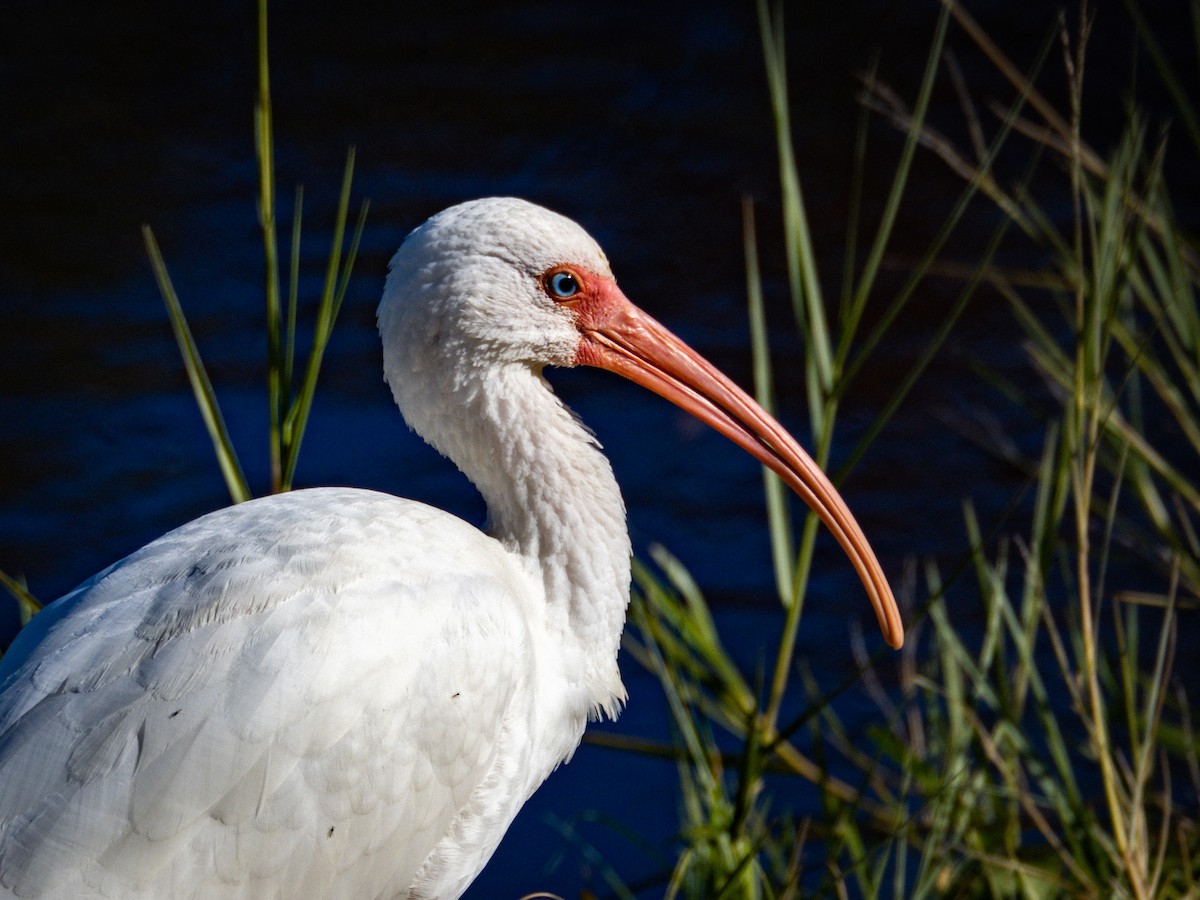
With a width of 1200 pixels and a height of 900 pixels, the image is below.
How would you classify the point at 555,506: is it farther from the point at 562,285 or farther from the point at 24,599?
the point at 24,599

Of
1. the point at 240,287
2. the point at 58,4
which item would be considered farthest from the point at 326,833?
the point at 58,4

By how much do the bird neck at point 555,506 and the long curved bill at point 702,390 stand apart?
154 mm

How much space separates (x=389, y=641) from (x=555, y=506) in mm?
508

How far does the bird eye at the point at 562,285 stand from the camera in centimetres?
316

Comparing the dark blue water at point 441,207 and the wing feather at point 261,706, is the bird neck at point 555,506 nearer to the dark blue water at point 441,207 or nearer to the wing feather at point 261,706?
the wing feather at point 261,706

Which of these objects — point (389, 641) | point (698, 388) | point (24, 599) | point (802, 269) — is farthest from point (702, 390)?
point (24, 599)

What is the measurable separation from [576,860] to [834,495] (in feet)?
7.00

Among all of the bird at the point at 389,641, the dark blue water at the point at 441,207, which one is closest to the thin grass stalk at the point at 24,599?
the bird at the point at 389,641

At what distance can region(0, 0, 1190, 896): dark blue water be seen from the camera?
6.22 m

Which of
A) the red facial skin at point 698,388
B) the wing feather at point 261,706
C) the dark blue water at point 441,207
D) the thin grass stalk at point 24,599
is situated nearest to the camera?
the wing feather at point 261,706

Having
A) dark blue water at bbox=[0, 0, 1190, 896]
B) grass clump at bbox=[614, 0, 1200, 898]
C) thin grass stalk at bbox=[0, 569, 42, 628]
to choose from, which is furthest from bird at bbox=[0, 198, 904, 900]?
dark blue water at bbox=[0, 0, 1190, 896]

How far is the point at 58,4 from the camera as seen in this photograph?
8.87 meters

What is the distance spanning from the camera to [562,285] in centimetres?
318

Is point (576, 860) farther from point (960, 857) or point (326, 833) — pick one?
point (326, 833)
